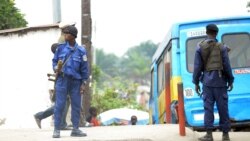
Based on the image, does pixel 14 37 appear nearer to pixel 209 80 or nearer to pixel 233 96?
pixel 233 96

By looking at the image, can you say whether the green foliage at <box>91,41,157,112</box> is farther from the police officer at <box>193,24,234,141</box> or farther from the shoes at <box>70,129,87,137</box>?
the police officer at <box>193,24,234,141</box>

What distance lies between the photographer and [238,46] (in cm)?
1245

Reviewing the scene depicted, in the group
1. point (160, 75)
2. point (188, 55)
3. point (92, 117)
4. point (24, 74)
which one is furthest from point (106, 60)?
point (188, 55)

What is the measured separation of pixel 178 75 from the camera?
486 inches

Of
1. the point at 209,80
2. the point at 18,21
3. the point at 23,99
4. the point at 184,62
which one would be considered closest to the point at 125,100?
the point at 18,21

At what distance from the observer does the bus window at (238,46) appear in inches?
489

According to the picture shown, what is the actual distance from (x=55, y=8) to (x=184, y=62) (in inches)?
255

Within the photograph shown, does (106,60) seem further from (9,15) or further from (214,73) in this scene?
(214,73)

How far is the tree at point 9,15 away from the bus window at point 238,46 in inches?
328

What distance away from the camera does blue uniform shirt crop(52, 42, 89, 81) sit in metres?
9.52

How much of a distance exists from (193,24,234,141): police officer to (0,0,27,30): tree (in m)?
10.6

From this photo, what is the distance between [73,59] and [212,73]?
202 cm

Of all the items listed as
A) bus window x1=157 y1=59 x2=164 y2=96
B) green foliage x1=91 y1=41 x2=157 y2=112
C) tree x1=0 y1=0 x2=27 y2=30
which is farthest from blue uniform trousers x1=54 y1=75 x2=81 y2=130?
green foliage x1=91 y1=41 x2=157 y2=112

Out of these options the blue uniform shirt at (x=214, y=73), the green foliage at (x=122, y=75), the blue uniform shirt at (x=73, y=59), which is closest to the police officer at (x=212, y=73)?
the blue uniform shirt at (x=214, y=73)
